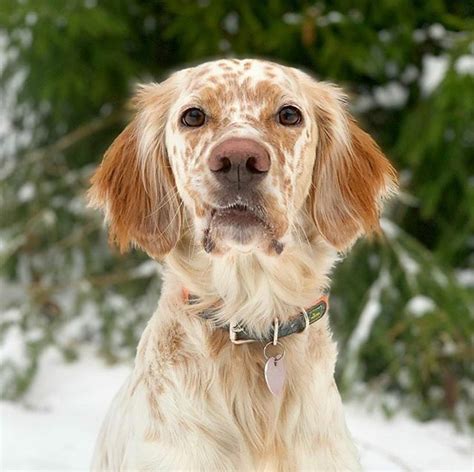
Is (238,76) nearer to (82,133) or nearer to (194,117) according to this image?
(194,117)

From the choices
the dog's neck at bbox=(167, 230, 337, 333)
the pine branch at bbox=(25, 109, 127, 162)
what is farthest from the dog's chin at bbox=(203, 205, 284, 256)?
the pine branch at bbox=(25, 109, 127, 162)

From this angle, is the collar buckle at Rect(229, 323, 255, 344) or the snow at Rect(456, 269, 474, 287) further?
the snow at Rect(456, 269, 474, 287)

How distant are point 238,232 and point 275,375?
1.26 feet

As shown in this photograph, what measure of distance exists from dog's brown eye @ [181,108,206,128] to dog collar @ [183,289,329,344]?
0.45 m

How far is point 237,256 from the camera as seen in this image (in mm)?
2461

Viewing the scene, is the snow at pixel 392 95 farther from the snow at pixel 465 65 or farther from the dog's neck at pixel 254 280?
→ the dog's neck at pixel 254 280

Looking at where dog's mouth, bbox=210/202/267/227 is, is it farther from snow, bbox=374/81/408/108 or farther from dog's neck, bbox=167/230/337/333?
snow, bbox=374/81/408/108

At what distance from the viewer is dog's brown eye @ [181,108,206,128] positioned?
7.67 feet

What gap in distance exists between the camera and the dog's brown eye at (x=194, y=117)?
92.0 inches

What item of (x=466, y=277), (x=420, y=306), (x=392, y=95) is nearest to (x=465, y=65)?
(x=392, y=95)

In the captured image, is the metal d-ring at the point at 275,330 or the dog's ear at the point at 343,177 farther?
the dog's ear at the point at 343,177

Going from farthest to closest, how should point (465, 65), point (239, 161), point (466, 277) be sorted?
point (466, 277), point (465, 65), point (239, 161)

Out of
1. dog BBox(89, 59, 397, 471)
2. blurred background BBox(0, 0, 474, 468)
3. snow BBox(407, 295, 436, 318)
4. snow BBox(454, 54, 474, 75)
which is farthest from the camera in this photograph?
blurred background BBox(0, 0, 474, 468)

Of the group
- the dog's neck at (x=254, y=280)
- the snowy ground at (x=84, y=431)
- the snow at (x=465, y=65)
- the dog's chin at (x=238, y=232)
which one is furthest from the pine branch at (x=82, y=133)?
the dog's chin at (x=238, y=232)
